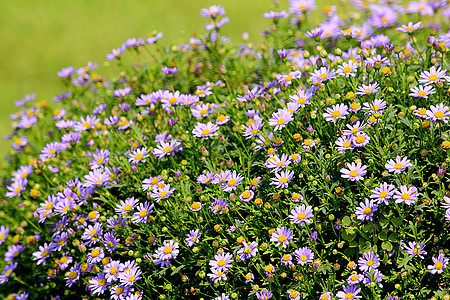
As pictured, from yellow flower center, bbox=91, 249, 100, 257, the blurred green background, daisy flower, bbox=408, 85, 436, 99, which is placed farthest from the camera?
the blurred green background

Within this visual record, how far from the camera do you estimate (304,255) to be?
2369mm

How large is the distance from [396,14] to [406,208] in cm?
238

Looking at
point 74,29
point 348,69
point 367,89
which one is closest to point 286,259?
point 367,89

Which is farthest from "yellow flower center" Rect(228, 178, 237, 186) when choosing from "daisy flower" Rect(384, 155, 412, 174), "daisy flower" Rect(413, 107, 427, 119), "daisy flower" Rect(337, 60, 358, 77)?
"daisy flower" Rect(413, 107, 427, 119)

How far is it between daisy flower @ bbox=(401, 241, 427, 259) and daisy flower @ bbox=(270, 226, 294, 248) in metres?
0.57

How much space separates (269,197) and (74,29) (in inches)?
260

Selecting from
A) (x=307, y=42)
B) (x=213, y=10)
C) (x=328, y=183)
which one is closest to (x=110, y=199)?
(x=328, y=183)

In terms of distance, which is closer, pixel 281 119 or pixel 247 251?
pixel 247 251

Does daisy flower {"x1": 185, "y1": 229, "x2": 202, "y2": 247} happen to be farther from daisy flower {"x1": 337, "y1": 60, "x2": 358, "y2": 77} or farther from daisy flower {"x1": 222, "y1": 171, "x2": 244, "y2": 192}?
daisy flower {"x1": 337, "y1": 60, "x2": 358, "y2": 77}

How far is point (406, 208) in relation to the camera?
2.44m

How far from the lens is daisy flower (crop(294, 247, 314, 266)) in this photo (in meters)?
2.35

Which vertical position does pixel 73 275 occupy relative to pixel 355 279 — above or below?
above

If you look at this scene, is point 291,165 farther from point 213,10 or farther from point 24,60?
point 24,60

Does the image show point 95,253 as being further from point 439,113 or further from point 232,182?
point 439,113
